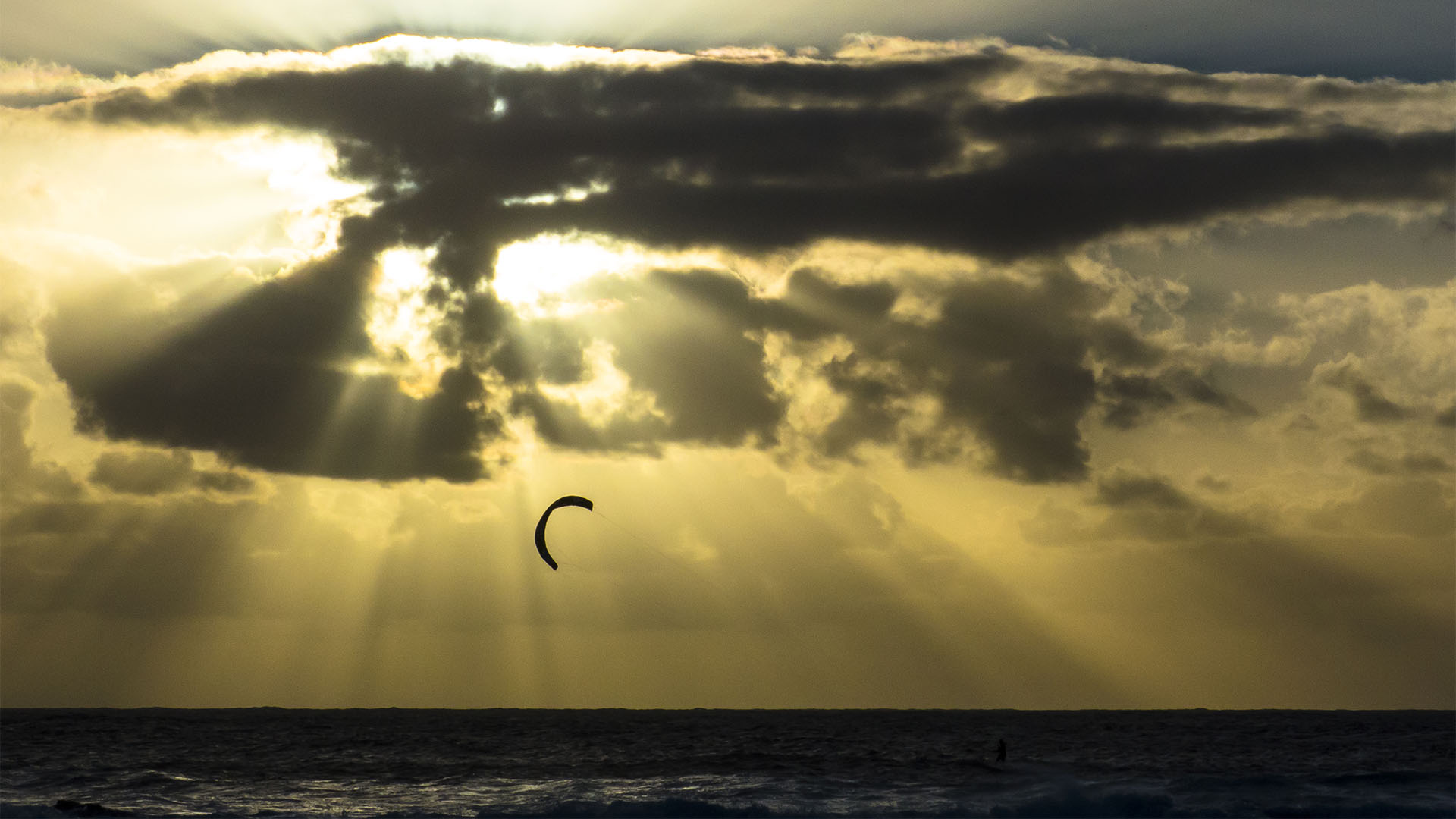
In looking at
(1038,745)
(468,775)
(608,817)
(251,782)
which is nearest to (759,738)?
(1038,745)

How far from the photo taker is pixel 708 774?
68125mm

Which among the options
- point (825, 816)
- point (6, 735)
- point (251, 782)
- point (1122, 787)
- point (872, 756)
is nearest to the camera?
point (825, 816)

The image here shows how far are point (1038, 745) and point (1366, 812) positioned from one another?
59.3 metres

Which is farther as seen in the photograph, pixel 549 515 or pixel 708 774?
pixel 708 774

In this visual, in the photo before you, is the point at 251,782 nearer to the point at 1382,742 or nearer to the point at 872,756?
the point at 872,756

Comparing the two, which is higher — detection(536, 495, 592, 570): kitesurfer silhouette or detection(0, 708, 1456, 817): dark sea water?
detection(536, 495, 592, 570): kitesurfer silhouette

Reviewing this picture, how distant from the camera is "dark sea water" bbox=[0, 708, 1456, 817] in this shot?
2013 inches

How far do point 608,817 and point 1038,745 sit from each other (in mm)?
65350

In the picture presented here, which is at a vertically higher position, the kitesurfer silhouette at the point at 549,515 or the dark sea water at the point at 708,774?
the kitesurfer silhouette at the point at 549,515

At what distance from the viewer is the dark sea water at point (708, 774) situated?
51.1m

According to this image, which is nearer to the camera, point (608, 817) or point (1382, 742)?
point (608, 817)

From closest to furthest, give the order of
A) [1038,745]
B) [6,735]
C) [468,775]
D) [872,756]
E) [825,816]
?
[825,816] < [468,775] < [872,756] < [1038,745] < [6,735]

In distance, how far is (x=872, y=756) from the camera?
8725cm

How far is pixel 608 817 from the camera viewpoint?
164ft
